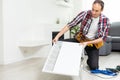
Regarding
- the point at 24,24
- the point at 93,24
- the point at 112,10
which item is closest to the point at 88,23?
the point at 93,24

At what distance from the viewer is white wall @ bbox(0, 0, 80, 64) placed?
3529 mm

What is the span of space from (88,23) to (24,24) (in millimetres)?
1611

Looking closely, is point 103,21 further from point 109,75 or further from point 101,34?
point 109,75

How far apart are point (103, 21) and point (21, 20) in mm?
1783

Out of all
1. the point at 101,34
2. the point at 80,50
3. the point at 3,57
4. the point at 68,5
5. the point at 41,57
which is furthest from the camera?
the point at 68,5

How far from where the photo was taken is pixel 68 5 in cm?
566

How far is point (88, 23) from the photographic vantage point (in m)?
2.84

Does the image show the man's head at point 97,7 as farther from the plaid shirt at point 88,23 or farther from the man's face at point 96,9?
the plaid shirt at point 88,23

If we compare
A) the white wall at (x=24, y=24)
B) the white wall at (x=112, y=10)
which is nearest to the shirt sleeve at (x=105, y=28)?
the white wall at (x=24, y=24)

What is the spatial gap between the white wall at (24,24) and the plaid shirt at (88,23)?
55.6 inches

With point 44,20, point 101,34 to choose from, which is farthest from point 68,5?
point 101,34

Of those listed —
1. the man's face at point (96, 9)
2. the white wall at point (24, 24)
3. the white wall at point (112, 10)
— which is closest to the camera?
the man's face at point (96, 9)

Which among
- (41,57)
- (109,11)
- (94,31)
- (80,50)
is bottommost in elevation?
(41,57)

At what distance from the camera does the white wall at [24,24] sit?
3.53 m
